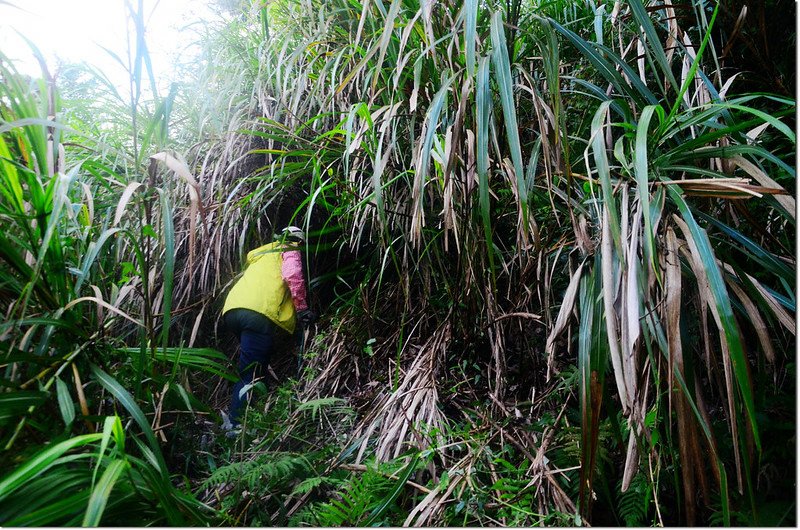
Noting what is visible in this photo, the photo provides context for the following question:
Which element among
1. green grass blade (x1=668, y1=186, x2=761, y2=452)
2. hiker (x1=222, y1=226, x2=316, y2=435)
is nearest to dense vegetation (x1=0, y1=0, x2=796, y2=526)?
green grass blade (x1=668, y1=186, x2=761, y2=452)

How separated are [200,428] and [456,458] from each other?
2.72ft

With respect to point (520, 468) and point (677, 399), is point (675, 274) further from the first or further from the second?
point (520, 468)

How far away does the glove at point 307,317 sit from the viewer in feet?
4.97

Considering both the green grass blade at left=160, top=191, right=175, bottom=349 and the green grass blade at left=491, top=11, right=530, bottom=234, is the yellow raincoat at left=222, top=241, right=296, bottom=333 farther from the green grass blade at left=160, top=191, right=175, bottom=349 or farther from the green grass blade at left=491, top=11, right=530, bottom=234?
the green grass blade at left=491, top=11, right=530, bottom=234

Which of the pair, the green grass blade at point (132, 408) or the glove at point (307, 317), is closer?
the green grass blade at point (132, 408)

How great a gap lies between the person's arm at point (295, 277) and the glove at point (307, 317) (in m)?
0.01

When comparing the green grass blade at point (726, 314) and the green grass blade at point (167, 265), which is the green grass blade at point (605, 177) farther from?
the green grass blade at point (167, 265)

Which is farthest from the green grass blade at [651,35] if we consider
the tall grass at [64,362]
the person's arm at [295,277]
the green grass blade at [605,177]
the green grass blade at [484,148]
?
the person's arm at [295,277]

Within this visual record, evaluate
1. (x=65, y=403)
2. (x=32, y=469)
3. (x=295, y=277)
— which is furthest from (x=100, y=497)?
(x=295, y=277)

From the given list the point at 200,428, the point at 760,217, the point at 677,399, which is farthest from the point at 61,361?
the point at 760,217

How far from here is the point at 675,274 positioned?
0.59 m

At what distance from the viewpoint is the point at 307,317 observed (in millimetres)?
1513

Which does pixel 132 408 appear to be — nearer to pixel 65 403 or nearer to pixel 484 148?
pixel 65 403

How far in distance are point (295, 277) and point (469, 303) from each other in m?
0.76
